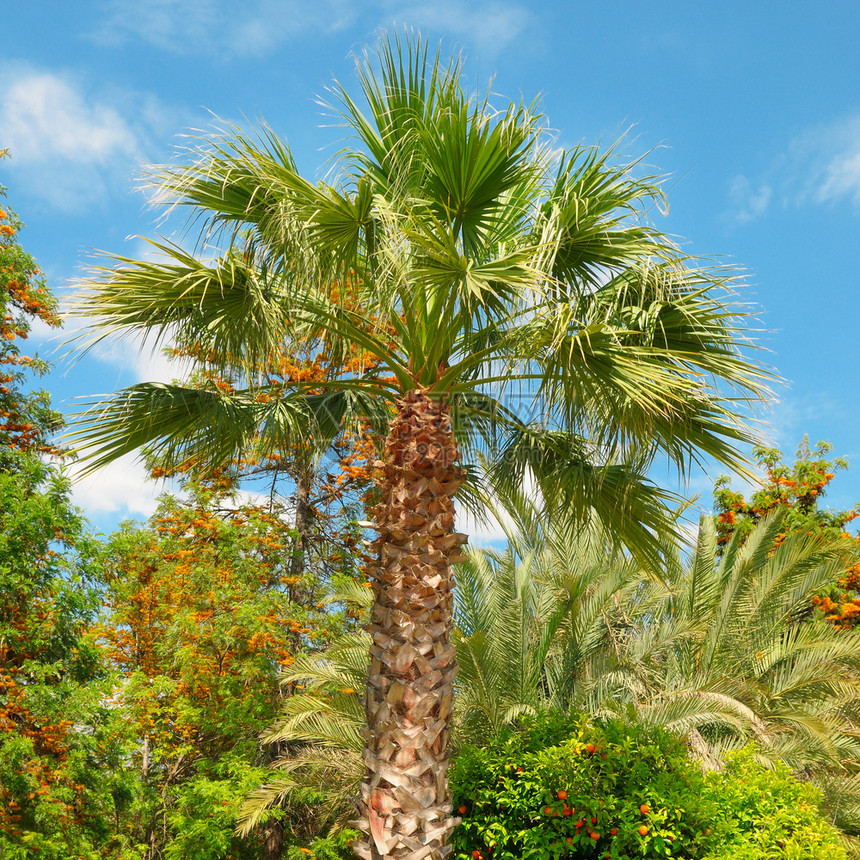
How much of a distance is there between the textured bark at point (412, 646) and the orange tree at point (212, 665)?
711 cm

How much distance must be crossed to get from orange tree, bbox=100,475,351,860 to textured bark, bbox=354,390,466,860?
7.11m

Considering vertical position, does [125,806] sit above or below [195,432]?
below

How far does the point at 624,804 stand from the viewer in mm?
6559

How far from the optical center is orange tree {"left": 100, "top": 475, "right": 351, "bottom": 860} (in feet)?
42.0

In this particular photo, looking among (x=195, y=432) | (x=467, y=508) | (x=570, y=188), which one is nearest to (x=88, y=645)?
(x=195, y=432)

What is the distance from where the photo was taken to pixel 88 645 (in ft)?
41.4

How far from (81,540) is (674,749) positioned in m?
9.53

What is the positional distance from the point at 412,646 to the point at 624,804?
8.02 ft

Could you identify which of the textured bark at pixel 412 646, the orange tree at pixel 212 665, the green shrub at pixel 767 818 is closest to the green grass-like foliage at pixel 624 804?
the green shrub at pixel 767 818

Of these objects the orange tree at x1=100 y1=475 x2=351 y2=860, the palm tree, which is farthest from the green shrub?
the orange tree at x1=100 y1=475 x2=351 y2=860

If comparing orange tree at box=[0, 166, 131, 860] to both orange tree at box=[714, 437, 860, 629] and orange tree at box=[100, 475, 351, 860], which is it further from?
orange tree at box=[714, 437, 860, 629]

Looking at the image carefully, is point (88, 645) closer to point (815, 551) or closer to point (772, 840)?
point (772, 840)

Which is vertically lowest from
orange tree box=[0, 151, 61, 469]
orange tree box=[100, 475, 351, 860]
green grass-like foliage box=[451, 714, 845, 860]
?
green grass-like foliage box=[451, 714, 845, 860]

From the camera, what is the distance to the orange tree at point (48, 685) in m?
11.2
